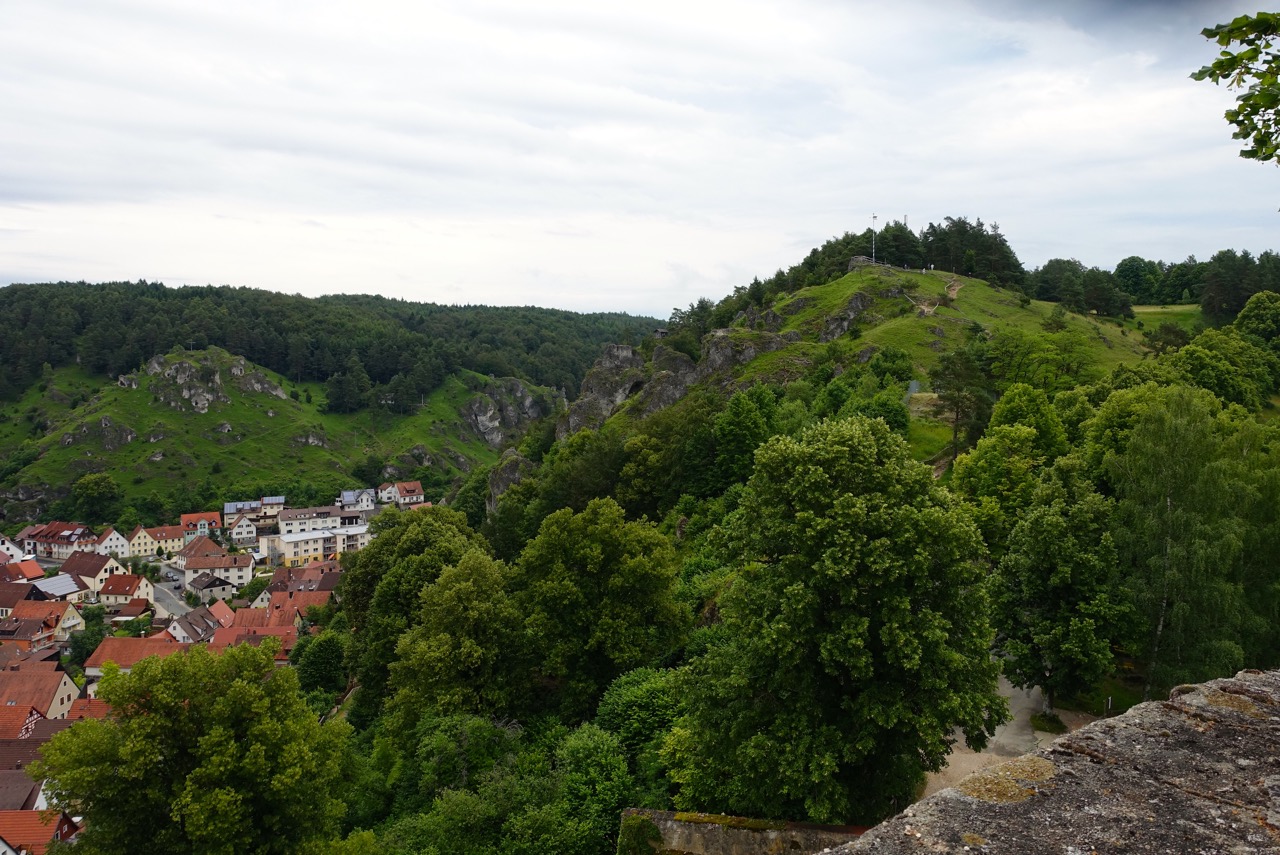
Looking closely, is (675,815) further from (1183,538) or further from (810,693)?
(1183,538)

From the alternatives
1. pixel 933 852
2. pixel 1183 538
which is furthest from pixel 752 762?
pixel 1183 538

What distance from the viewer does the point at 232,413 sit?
166625 millimetres

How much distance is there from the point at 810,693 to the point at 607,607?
12.5 m

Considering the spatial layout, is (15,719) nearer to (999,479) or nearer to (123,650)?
(123,650)

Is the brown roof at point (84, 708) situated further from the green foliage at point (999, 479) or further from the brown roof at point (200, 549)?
the green foliage at point (999, 479)

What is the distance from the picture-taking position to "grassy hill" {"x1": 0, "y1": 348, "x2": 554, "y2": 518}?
468 ft

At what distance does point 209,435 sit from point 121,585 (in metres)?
69.4

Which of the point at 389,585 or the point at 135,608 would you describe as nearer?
the point at 389,585

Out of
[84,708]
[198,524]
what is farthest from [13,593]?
[84,708]

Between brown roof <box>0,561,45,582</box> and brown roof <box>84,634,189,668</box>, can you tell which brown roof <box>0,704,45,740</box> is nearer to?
brown roof <box>84,634,189,668</box>

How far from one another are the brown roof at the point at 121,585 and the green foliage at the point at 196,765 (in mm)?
94435

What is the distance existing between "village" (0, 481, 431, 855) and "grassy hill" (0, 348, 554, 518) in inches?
562

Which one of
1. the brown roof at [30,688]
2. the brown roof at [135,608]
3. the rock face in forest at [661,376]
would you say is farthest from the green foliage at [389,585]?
the brown roof at [135,608]

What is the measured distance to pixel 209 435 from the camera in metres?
158
